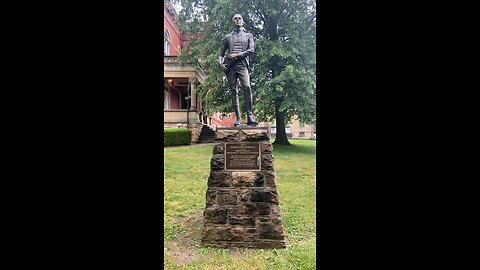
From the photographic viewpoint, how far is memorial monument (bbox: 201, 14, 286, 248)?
414cm

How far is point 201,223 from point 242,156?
5.80 ft

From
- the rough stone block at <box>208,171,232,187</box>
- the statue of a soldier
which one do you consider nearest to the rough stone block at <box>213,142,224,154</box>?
the rough stone block at <box>208,171,232,187</box>

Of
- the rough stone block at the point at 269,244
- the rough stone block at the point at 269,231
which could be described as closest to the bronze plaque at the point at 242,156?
the rough stone block at the point at 269,231

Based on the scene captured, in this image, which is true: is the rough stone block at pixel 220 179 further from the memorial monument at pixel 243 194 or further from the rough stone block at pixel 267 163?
the rough stone block at pixel 267 163

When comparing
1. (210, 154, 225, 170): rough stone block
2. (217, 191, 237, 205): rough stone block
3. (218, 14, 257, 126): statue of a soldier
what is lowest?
(217, 191, 237, 205): rough stone block

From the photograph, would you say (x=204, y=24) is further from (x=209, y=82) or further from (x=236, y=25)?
(x=236, y=25)

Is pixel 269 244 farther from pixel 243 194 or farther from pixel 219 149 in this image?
pixel 219 149

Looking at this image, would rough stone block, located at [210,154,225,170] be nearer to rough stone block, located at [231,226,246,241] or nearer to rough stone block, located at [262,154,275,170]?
rough stone block, located at [262,154,275,170]

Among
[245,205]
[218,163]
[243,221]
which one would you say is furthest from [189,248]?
[218,163]

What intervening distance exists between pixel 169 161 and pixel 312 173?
5.09 meters

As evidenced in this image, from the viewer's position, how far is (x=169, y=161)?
1113 centimetres

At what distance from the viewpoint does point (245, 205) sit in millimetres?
4160

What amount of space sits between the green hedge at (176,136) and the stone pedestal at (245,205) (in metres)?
10.4
